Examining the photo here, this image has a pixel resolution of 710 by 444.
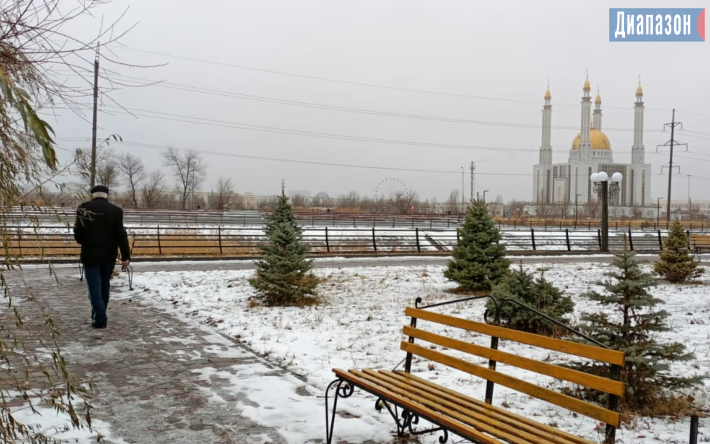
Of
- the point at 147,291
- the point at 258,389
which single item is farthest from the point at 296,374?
the point at 147,291

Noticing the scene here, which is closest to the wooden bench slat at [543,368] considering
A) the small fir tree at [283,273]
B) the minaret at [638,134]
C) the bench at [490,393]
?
the bench at [490,393]

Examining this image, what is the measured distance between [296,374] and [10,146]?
13.1ft

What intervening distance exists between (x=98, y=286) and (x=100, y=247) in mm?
542

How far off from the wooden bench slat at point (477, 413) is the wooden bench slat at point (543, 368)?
327mm

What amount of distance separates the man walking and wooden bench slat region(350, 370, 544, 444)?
16.3 ft

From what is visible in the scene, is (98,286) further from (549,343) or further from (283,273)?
(549,343)

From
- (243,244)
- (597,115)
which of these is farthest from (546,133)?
(243,244)

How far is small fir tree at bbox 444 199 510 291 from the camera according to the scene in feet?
37.5

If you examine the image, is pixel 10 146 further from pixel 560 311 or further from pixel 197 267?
pixel 197 267

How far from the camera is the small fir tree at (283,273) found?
10.0 metres

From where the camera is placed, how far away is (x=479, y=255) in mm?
11547

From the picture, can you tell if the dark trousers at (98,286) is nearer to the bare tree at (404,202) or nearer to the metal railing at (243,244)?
the metal railing at (243,244)

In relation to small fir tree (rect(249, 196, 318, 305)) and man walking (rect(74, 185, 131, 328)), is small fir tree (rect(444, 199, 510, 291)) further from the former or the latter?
man walking (rect(74, 185, 131, 328))

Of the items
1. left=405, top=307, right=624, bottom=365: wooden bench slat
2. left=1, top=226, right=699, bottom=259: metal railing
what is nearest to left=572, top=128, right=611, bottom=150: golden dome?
left=1, top=226, right=699, bottom=259: metal railing
